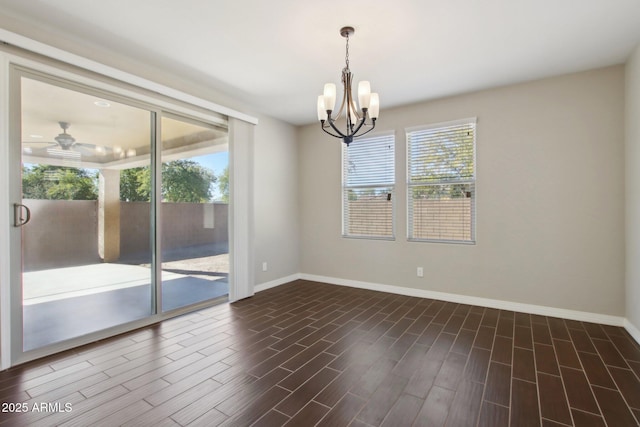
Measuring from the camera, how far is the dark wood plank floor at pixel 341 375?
1814mm

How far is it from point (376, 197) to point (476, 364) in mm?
2730

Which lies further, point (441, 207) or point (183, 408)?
point (441, 207)

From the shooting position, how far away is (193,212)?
3.80m

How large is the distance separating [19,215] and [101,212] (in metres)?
0.60

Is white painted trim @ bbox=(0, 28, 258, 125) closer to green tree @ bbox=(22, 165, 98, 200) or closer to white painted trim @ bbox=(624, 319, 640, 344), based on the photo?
green tree @ bbox=(22, 165, 98, 200)

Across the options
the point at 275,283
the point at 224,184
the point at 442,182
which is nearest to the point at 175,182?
the point at 224,184

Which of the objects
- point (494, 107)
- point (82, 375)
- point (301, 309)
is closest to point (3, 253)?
point (82, 375)

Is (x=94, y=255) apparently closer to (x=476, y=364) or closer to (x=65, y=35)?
(x=65, y=35)

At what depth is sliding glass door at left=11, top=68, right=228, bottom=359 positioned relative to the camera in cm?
252

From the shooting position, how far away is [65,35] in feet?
8.50

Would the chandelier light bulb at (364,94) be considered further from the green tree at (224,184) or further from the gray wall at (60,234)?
the gray wall at (60,234)

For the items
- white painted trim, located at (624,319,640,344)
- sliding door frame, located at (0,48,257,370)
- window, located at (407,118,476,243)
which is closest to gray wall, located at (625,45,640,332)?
white painted trim, located at (624,319,640,344)

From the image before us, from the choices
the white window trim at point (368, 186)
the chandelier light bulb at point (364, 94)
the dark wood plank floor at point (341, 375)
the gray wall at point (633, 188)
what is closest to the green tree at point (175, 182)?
the dark wood plank floor at point (341, 375)

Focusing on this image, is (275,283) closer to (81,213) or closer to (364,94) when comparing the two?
(81,213)
